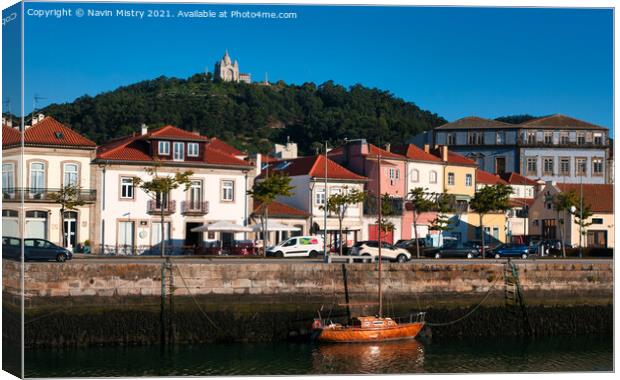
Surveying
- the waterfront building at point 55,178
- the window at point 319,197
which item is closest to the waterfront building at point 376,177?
the window at point 319,197

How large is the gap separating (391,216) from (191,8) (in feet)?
136

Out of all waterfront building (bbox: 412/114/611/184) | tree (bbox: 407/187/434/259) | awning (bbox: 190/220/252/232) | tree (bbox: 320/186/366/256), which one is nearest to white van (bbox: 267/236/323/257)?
awning (bbox: 190/220/252/232)

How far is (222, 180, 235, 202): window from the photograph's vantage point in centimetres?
5516

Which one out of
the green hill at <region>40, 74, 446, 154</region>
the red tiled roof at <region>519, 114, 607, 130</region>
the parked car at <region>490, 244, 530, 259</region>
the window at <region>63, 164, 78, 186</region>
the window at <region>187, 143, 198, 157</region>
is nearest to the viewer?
the window at <region>63, 164, 78, 186</region>

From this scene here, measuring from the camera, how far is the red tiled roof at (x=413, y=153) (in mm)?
64188

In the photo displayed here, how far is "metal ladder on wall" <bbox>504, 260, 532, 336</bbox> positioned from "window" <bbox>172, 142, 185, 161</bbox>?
21.6 metres

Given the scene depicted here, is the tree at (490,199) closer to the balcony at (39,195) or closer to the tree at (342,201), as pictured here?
the tree at (342,201)

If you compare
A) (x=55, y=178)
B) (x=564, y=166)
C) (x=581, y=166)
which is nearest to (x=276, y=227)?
(x=55, y=178)

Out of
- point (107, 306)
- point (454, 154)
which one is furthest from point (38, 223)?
point (454, 154)

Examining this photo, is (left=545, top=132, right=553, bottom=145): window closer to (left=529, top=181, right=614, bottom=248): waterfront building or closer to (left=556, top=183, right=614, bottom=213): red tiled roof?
(left=529, top=181, right=614, bottom=248): waterfront building

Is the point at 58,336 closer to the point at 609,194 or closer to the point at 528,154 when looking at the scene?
the point at 609,194

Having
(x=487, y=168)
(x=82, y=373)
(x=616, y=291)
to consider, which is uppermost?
(x=487, y=168)

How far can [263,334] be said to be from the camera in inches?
1350

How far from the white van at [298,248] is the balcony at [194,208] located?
598 cm
